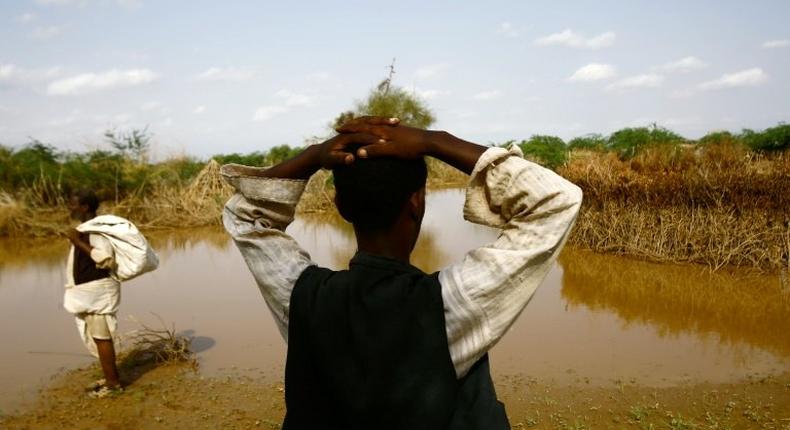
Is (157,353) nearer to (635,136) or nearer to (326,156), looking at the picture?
(326,156)

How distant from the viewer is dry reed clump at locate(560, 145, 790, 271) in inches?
391

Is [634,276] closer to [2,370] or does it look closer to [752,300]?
[752,300]

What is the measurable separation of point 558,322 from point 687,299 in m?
2.31

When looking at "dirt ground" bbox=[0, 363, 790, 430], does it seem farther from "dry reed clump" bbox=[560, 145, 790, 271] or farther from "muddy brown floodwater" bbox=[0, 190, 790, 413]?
"dry reed clump" bbox=[560, 145, 790, 271]

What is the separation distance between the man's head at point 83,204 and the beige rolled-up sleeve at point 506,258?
471 cm

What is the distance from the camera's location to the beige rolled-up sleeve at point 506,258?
45.1 inches

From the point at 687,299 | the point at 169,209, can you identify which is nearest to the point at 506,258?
the point at 687,299

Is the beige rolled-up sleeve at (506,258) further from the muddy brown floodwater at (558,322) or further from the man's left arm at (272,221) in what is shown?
the muddy brown floodwater at (558,322)

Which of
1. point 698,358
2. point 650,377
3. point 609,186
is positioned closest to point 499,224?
point 650,377

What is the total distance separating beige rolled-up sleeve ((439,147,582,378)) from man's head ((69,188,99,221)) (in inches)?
186

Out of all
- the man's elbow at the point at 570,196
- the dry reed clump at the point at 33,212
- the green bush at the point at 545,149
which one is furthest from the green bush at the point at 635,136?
the man's elbow at the point at 570,196

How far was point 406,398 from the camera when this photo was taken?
111 cm

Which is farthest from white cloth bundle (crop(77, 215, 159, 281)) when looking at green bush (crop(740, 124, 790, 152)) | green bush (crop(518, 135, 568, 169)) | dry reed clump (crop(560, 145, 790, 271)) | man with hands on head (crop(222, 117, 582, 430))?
green bush (crop(518, 135, 568, 169))

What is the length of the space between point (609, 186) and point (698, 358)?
6315 mm
